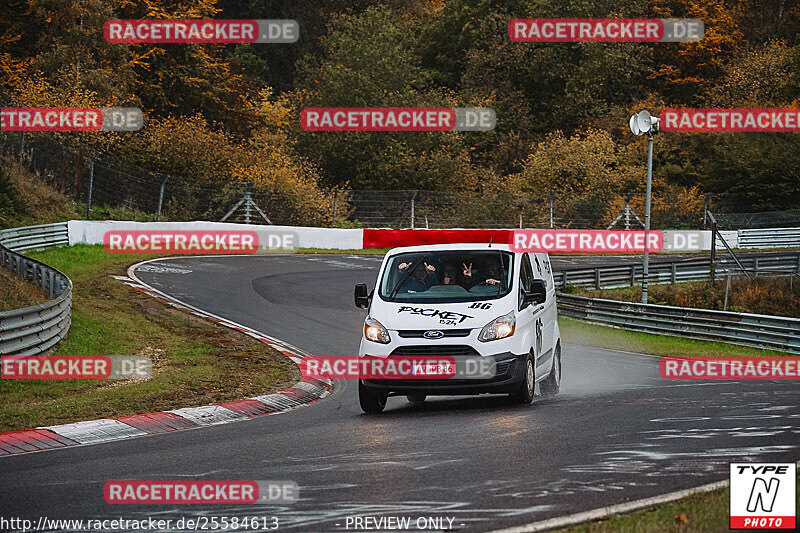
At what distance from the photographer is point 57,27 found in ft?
174

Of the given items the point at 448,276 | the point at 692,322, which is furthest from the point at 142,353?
the point at 692,322

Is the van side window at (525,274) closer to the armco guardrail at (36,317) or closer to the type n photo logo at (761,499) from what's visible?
the type n photo logo at (761,499)

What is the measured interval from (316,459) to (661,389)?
726 cm

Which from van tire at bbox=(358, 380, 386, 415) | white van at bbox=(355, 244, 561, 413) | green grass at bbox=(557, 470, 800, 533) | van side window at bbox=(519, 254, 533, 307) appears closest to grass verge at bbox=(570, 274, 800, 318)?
van side window at bbox=(519, 254, 533, 307)

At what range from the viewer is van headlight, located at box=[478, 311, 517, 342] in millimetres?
12227

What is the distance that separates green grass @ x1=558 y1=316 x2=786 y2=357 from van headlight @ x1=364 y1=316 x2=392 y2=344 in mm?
12336

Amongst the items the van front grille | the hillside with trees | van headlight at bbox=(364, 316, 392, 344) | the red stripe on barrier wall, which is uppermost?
the hillside with trees

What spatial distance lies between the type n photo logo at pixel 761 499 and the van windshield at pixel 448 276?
6380mm

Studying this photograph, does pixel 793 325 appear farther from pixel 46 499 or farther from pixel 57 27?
pixel 57 27

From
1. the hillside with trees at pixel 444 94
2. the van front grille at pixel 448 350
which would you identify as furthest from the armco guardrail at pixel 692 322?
the hillside with trees at pixel 444 94

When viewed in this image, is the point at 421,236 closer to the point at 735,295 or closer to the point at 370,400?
the point at 735,295

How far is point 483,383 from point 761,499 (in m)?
6.06

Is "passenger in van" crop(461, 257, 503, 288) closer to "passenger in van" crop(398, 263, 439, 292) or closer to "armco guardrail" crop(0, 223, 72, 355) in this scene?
"passenger in van" crop(398, 263, 439, 292)

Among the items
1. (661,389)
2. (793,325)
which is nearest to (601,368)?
(661,389)
